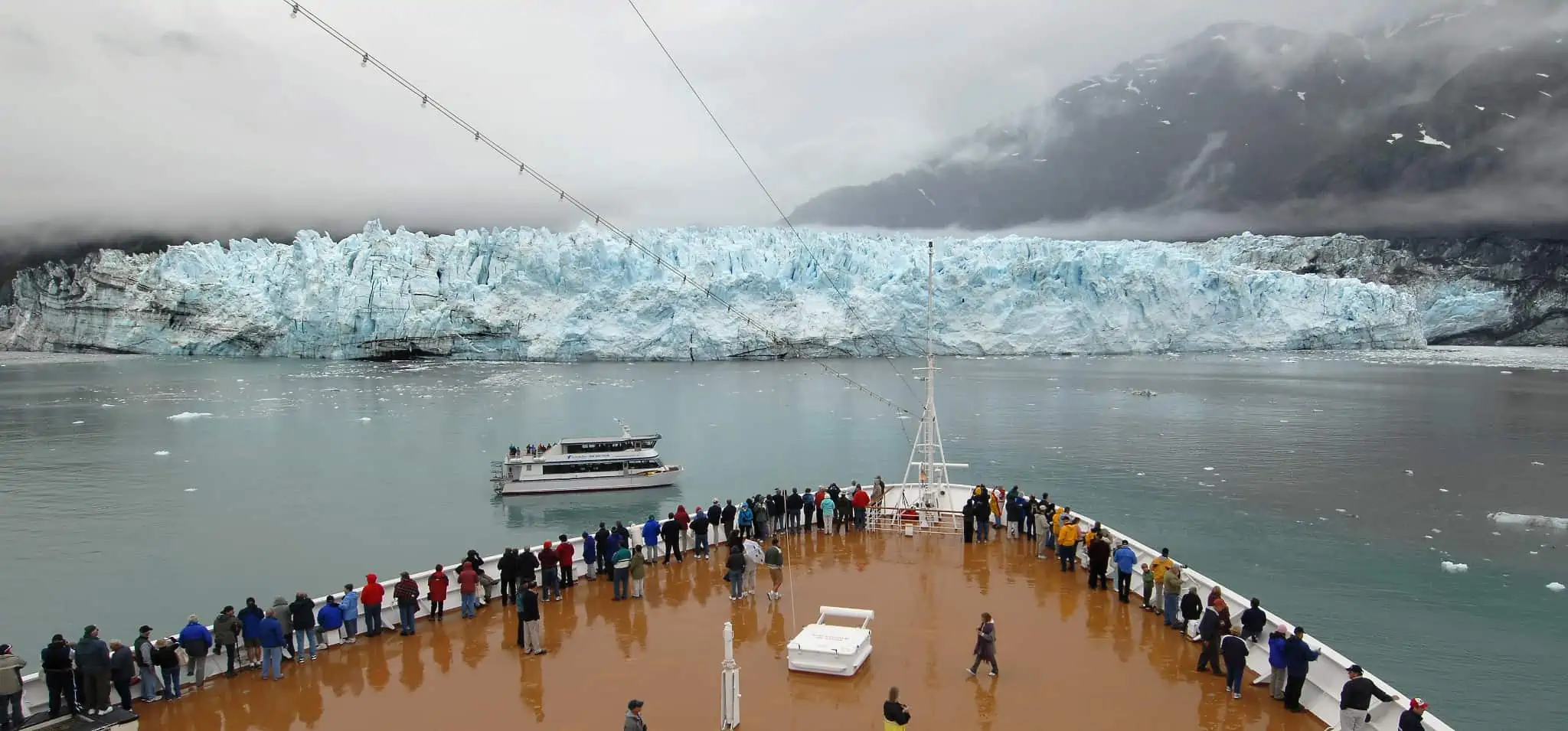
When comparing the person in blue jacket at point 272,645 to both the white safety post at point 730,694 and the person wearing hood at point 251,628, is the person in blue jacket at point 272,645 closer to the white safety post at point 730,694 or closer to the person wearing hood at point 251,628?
the person wearing hood at point 251,628

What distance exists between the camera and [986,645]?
6.95 metres

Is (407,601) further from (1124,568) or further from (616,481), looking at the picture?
(616,481)

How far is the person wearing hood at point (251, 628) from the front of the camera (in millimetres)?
7039

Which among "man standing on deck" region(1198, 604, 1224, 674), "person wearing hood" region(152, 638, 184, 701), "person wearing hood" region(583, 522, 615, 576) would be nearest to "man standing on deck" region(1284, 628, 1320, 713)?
"man standing on deck" region(1198, 604, 1224, 674)

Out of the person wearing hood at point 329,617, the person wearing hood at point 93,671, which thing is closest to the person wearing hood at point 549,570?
the person wearing hood at point 329,617

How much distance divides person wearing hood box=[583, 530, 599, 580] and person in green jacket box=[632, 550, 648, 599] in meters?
0.72

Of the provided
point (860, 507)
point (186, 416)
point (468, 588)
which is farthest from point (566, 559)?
point (186, 416)

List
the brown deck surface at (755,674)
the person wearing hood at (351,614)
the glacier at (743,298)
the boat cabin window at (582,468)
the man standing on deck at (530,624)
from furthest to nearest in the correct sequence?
the glacier at (743,298)
the boat cabin window at (582,468)
the person wearing hood at (351,614)
the man standing on deck at (530,624)
the brown deck surface at (755,674)

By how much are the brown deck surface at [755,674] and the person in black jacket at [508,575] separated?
0.62 feet

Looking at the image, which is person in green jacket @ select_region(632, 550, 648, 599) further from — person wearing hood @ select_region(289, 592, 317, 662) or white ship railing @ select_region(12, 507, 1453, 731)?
person wearing hood @ select_region(289, 592, 317, 662)

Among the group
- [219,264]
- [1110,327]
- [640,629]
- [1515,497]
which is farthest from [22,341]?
[1515,497]

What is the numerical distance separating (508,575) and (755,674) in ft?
10.1

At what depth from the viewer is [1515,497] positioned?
21500mm

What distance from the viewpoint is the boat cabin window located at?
84.0 feet
